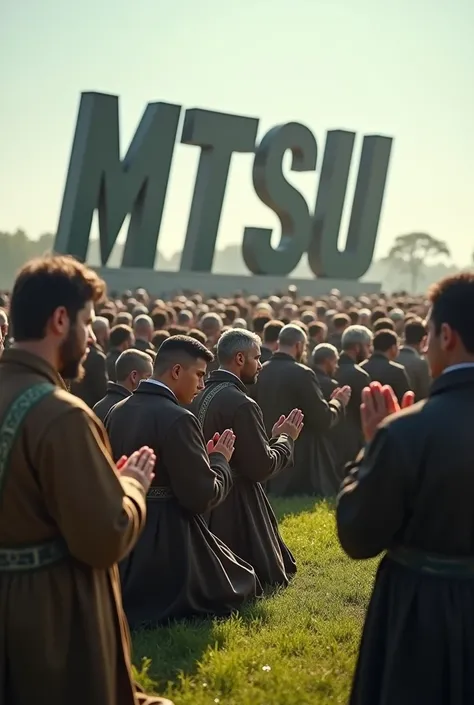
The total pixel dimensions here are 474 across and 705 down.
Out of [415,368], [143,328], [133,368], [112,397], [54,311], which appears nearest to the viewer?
[54,311]

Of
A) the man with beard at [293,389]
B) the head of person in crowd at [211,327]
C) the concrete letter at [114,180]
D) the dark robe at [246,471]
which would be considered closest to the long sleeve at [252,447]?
the dark robe at [246,471]

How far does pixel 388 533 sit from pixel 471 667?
554mm

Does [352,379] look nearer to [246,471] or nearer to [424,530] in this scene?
[246,471]

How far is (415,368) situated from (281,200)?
23069 millimetres

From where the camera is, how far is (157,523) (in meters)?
6.43

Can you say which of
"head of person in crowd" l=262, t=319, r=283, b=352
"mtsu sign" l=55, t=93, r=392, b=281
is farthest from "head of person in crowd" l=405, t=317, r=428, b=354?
"mtsu sign" l=55, t=93, r=392, b=281

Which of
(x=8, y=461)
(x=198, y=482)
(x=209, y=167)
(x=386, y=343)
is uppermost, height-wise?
(x=209, y=167)

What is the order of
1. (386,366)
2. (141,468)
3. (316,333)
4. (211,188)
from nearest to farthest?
(141,468) < (386,366) < (316,333) < (211,188)

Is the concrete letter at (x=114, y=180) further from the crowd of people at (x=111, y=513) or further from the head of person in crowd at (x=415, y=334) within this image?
the crowd of people at (x=111, y=513)

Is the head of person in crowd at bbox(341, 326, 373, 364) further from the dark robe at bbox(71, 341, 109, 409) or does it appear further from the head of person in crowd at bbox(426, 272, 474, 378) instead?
the head of person in crowd at bbox(426, 272, 474, 378)

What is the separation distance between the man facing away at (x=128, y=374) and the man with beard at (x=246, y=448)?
1.43ft

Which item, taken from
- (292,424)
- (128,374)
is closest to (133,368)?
(128,374)

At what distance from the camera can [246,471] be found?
7309 mm

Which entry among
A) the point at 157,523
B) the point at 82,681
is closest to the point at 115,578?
the point at 82,681
